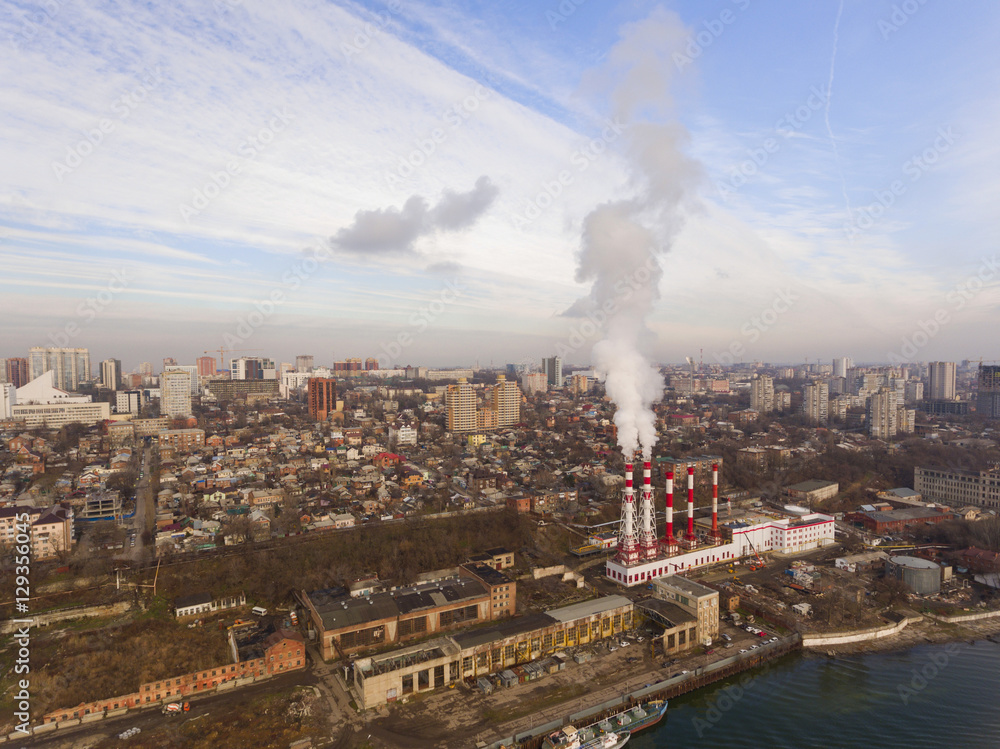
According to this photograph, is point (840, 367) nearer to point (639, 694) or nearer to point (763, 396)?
point (763, 396)

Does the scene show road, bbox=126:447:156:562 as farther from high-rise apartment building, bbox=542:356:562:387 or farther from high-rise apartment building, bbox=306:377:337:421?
high-rise apartment building, bbox=542:356:562:387

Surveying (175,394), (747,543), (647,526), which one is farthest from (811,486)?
(175,394)

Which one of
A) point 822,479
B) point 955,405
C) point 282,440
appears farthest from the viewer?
point 955,405

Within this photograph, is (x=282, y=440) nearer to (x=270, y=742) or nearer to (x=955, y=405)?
(x=270, y=742)

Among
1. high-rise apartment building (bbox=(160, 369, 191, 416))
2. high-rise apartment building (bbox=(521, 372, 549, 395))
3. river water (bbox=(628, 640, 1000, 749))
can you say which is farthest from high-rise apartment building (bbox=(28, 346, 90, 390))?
river water (bbox=(628, 640, 1000, 749))

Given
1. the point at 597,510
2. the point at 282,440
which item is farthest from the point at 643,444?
the point at 282,440
